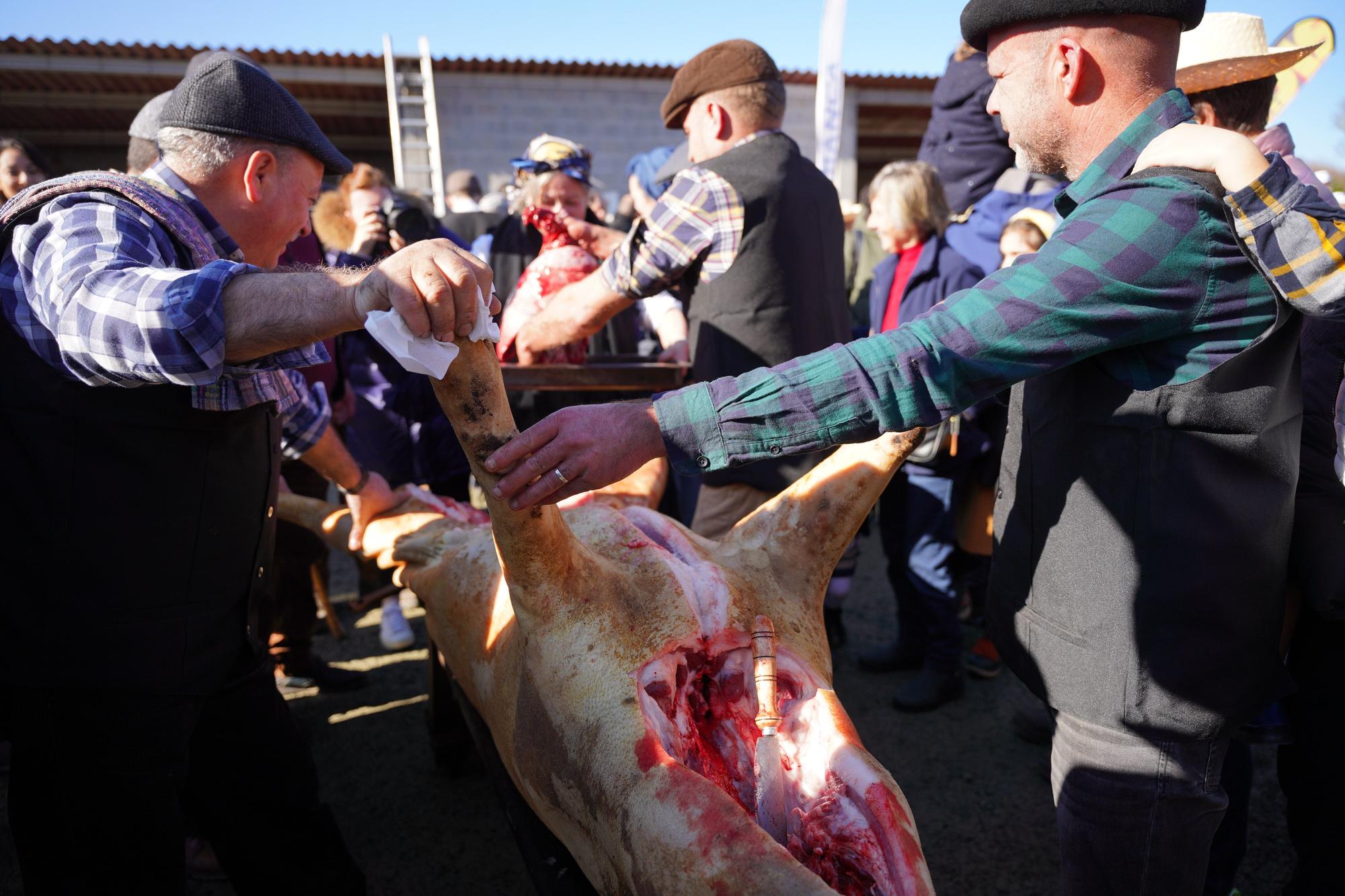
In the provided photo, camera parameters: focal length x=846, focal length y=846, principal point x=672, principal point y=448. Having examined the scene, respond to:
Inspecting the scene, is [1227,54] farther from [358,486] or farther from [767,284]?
[358,486]

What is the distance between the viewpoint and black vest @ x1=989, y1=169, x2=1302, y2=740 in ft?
4.55

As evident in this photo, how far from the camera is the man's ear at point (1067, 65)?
1.44m

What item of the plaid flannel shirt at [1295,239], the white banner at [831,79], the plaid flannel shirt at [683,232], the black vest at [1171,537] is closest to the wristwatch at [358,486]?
the plaid flannel shirt at [683,232]

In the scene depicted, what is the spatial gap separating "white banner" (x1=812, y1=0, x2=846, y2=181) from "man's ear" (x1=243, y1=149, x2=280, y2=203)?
6.89 meters

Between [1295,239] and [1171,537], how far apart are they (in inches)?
19.4

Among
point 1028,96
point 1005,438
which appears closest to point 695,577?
point 1005,438

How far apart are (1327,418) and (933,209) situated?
6.46 ft

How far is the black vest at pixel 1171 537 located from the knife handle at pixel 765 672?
522mm

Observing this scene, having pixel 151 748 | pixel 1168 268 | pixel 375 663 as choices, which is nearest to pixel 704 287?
pixel 1168 268

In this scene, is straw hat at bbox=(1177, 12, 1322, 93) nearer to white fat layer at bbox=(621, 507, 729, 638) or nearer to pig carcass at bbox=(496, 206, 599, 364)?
white fat layer at bbox=(621, 507, 729, 638)

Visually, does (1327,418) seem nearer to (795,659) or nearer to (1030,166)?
(1030,166)

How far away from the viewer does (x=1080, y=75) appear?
57.6 inches

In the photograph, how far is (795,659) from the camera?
1746mm

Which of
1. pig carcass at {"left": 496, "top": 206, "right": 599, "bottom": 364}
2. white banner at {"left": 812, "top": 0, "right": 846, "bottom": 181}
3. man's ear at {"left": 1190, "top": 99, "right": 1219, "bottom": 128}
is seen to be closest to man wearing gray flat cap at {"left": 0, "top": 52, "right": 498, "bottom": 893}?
pig carcass at {"left": 496, "top": 206, "right": 599, "bottom": 364}
